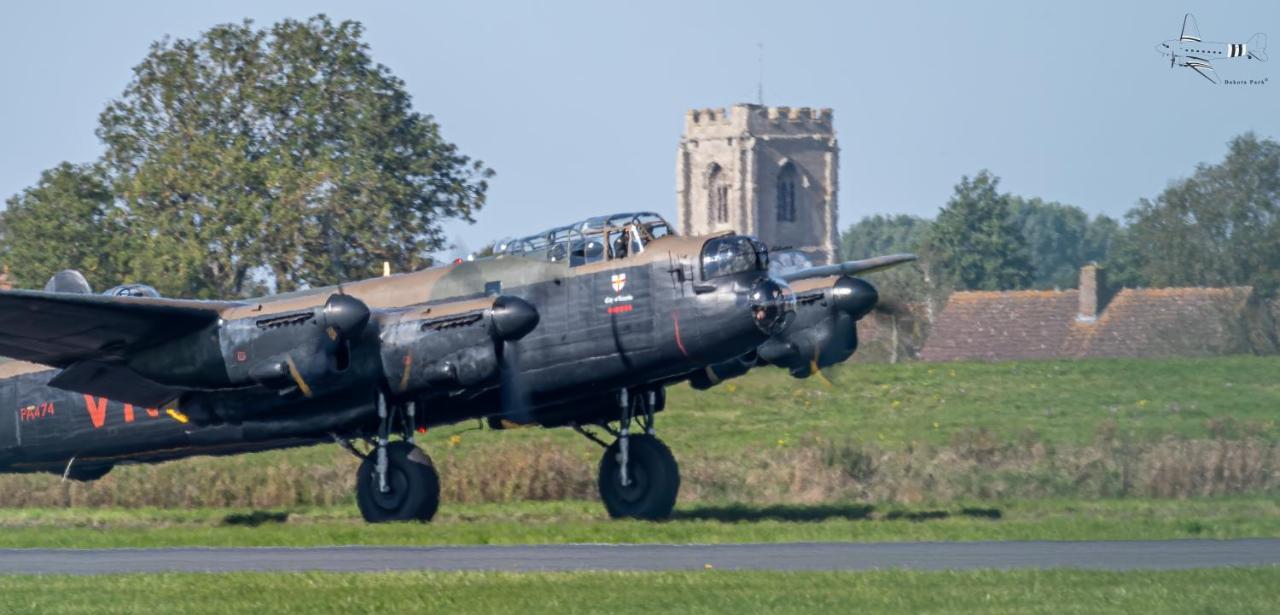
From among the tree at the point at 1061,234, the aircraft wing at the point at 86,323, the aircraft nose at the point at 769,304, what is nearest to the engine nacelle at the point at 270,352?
the aircraft wing at the point at 86,323

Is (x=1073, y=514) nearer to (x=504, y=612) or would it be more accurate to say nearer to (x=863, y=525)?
(x=863, y=525)

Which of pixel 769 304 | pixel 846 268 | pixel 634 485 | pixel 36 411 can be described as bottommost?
pixel 634 485

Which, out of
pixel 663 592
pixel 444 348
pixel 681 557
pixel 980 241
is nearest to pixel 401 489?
pixel 444 348

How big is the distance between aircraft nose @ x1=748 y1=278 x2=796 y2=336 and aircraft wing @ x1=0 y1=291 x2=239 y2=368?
7830 millimetres

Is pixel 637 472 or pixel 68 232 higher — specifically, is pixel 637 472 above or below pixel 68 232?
below

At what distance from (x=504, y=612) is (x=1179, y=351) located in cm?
4254

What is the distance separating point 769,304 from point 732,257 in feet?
3.21

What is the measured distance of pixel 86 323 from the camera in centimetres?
2434

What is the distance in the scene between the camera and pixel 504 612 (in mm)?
15938

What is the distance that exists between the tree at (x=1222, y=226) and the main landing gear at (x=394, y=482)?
5144 centimetres

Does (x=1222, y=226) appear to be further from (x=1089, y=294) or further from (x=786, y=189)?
(x=786, y=189)

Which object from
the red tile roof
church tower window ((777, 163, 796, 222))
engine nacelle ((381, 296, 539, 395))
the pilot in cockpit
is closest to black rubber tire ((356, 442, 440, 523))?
engine nacelle ((381, 296, 539, 395))

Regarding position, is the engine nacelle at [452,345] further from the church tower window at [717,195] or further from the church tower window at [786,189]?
the church tower window at [717,195]

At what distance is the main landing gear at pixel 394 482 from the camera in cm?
2498
